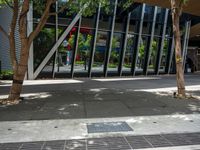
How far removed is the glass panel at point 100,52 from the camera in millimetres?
21750

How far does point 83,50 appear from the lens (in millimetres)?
21234

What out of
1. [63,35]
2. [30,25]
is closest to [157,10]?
[63,35]

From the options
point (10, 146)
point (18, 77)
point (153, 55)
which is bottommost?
point (10, 146)

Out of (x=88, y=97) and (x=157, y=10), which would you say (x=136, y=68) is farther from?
(x=88, y=97)

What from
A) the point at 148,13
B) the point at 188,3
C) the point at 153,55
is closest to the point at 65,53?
the point at 148,13

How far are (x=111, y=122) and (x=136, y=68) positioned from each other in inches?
654

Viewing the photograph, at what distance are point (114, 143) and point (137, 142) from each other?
49cm

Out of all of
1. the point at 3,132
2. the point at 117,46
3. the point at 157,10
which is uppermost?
the point at 157,10

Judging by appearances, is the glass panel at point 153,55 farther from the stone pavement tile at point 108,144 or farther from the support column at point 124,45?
the stone pavement tile at point 108,144

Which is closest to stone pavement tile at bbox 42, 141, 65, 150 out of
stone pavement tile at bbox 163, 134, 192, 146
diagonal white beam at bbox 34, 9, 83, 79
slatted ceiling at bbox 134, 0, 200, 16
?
stone pavement tile at bbox 163, 134, 192, 146

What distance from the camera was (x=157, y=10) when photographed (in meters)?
23.8

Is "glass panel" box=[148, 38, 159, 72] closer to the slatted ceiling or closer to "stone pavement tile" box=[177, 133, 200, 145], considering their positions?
the slatted ceiling

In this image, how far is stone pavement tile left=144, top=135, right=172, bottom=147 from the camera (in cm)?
575

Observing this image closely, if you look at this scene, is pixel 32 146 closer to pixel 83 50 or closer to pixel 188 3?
pixel 188 3
